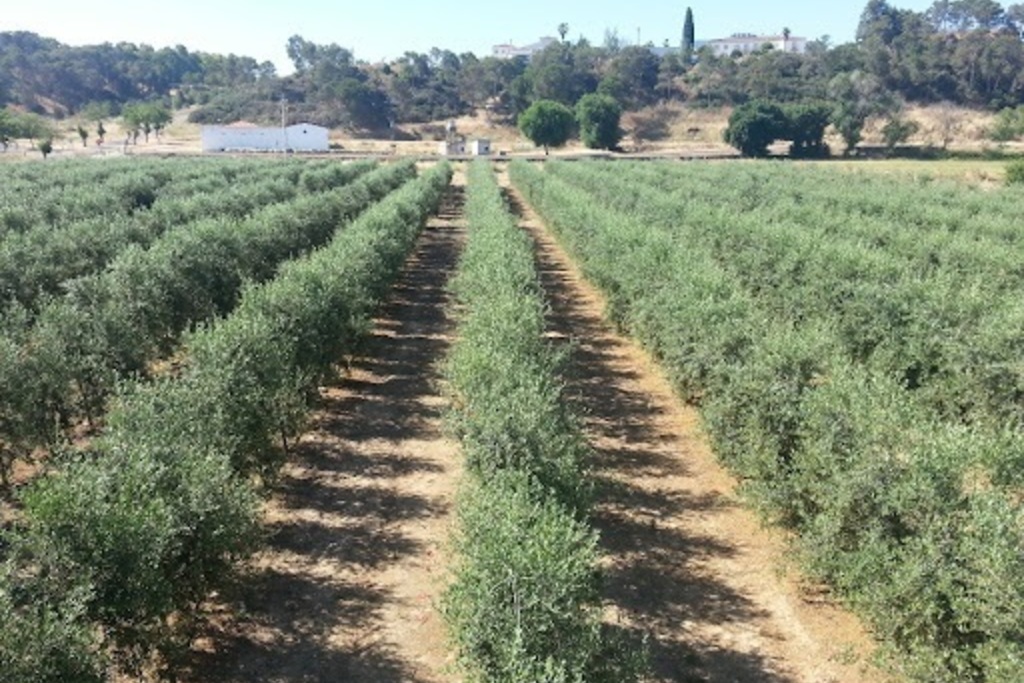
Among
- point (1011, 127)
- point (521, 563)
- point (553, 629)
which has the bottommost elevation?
point (553, 629)

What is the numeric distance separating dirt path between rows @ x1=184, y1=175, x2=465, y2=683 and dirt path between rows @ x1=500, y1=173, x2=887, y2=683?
3.18 meters

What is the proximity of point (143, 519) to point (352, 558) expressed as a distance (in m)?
4.91

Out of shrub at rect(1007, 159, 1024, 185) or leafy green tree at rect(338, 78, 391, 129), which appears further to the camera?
leafy green tree at rect(338, 78, 391, 129)

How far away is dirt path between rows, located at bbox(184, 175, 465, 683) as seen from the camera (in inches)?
461

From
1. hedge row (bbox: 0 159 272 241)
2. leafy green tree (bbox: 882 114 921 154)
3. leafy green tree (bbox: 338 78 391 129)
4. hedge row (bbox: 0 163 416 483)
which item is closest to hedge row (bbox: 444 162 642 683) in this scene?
hedge row (bbox: 0 163 416 483)

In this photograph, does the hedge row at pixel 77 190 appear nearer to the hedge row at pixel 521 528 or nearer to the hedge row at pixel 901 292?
the hedge row at pixel 521 528

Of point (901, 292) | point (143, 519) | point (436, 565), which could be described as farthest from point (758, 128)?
point (143, 519)

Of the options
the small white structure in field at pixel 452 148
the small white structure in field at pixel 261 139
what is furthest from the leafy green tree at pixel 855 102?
the small white structure in field at pixel 261 139

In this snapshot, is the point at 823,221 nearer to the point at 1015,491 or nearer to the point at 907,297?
the point at 907,297

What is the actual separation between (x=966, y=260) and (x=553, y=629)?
943 inches

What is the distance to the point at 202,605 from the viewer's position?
12.7 m

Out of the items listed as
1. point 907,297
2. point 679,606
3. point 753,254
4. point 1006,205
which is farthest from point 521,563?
point 1006,205

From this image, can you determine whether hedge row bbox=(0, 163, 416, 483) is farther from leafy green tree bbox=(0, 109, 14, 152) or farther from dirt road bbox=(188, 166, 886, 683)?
leafy green tree bbox=(0, 109, 14, 152)

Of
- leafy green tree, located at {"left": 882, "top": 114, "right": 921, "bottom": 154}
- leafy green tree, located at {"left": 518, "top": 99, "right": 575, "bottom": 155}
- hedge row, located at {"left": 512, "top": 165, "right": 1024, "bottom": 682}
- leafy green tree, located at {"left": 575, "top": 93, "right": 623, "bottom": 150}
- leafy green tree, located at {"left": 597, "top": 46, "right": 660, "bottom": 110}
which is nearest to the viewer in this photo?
hedge row, located at {"left": 512, "top": 165, "right": 1024, "bottom": 682}
